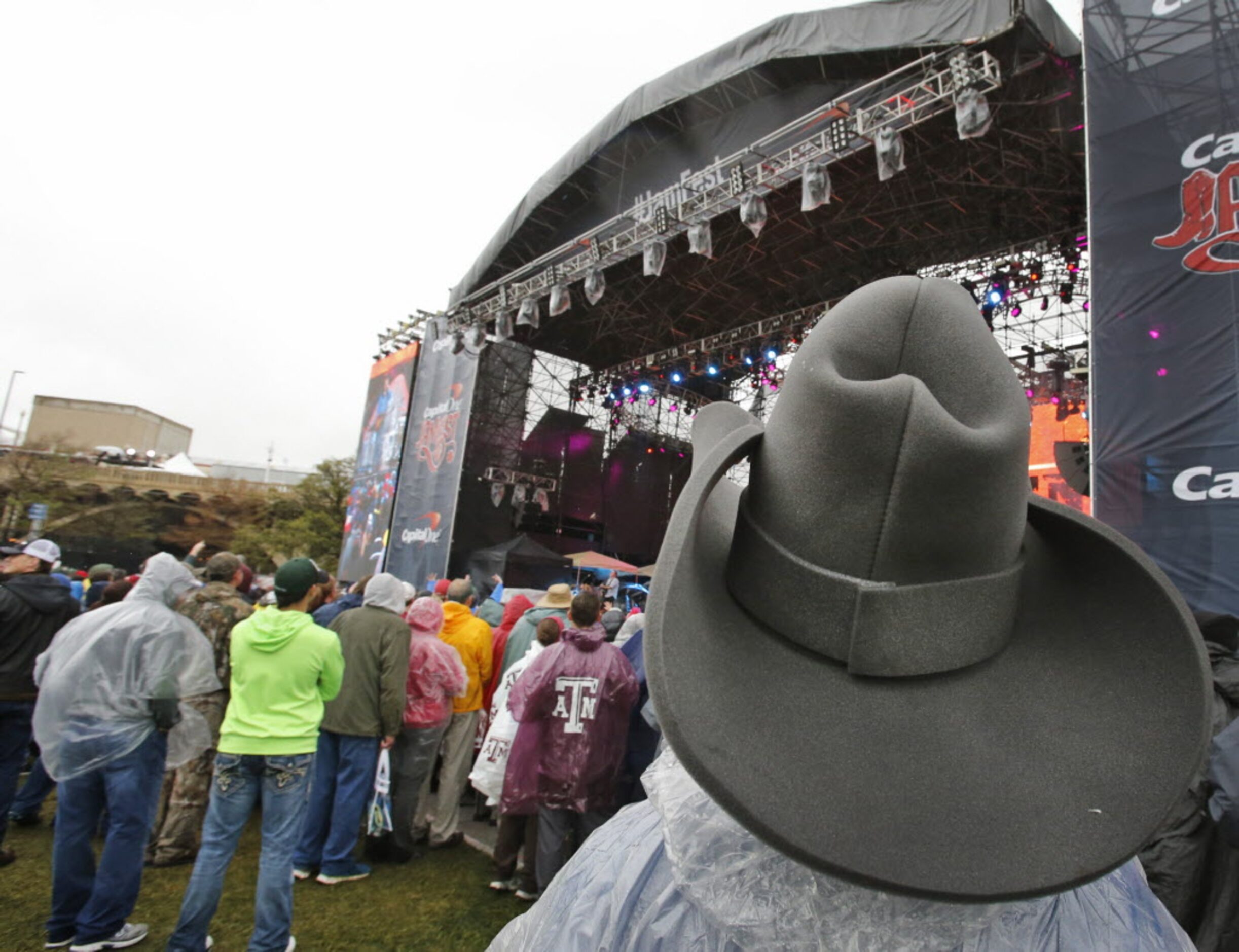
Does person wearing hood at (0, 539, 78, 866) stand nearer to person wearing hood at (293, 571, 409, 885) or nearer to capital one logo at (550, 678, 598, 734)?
person wearing hood at (293, 571, 409, 885)

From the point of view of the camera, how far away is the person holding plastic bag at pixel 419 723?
13.7ft

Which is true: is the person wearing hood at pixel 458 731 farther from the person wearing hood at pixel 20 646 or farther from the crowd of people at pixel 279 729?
the person wearing hood at pixel 20 646

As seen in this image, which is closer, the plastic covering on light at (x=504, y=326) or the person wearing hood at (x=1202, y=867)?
the person wearing hood at (x=1202, y=867)

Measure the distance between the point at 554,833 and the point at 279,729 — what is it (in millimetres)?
1451

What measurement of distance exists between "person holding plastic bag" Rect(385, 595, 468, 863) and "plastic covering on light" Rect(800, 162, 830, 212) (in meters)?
7.26

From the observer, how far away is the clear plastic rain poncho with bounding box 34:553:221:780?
300 centimetres

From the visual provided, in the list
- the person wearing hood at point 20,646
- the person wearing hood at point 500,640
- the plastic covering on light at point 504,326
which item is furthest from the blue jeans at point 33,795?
the plastic covering on light at point 504,326

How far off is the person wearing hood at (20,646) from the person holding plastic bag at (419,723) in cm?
187

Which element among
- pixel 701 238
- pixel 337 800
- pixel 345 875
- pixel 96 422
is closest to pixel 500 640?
pixel 337 800

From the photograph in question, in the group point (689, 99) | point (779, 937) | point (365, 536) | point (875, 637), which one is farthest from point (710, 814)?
point (365, 536)

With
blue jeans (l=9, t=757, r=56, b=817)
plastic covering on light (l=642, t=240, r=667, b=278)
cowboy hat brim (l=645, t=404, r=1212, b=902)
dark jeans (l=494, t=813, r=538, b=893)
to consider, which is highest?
plastic covering on light (l=642, t=240, r=667, b=278)

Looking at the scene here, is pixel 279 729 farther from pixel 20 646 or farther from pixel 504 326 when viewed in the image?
pixel 504 326

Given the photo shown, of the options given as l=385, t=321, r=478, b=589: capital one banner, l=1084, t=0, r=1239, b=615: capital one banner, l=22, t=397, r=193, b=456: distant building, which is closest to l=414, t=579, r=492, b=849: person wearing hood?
l=1084, t=0, r=1239, b=615: capital one banner

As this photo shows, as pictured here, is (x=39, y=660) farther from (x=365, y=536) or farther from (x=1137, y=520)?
(x=365, y=536)
